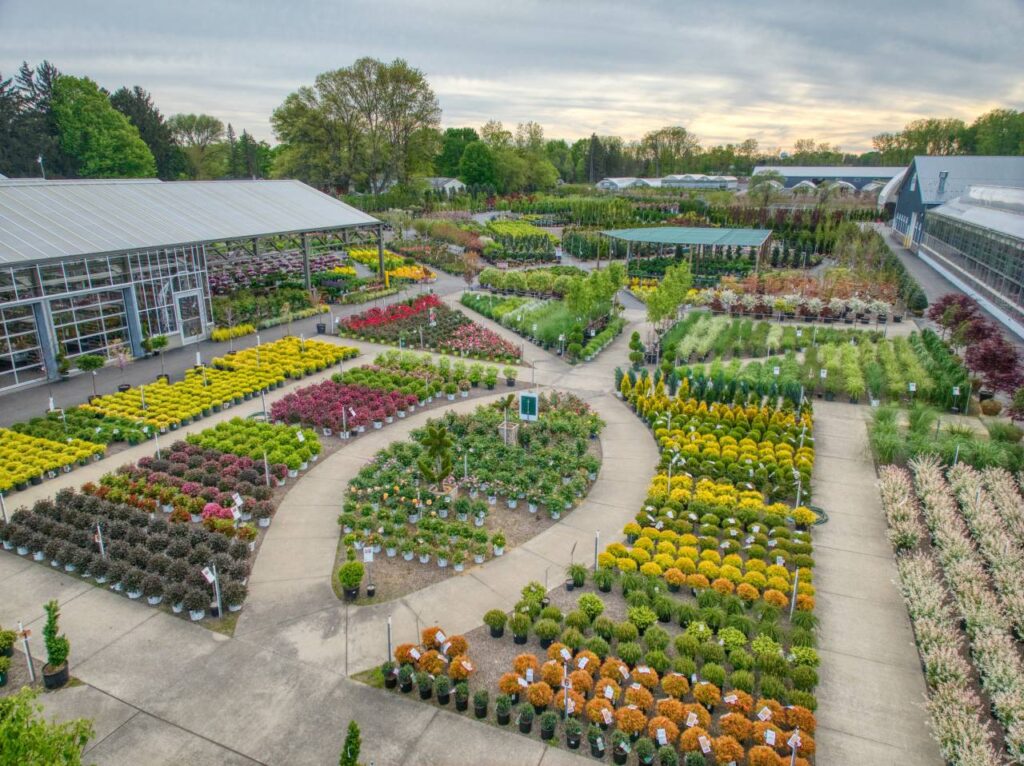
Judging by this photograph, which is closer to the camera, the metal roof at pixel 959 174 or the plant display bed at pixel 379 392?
the plant display bed at pixel 379 392

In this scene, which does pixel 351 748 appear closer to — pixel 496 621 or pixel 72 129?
pixel 496 621

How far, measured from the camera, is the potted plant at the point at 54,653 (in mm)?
9617

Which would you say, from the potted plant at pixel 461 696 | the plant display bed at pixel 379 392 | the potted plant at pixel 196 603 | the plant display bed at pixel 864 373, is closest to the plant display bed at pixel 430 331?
the plant display bed at pixel 379 392

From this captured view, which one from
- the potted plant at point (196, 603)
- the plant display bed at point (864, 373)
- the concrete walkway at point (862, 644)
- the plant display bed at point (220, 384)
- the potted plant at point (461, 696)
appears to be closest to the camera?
the concrete walkway at point (862, 644)

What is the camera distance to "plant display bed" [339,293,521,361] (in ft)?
88.5

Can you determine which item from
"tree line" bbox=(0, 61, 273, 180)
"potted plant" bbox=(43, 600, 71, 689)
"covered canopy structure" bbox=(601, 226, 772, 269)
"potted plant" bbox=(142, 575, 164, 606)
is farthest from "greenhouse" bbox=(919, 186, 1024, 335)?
"tree line" bbox=(0, 61, 273, 180)

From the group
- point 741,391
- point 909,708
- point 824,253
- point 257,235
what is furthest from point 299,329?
point 824,253

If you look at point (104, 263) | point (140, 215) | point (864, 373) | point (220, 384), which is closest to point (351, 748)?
point (220, 384)

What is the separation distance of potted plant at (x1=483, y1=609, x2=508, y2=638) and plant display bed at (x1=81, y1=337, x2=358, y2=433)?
12770mm

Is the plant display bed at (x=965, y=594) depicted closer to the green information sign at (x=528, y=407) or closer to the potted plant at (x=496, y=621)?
the potted plant at (x=496, y=621)

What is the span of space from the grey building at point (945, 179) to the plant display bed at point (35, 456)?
184ft

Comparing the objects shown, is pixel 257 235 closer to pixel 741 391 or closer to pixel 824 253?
pixel 741 391

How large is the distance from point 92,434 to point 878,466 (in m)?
20.9

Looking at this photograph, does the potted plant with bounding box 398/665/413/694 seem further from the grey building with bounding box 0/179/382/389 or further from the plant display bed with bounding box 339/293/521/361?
the grey building with bounding box 0/179/382/389
